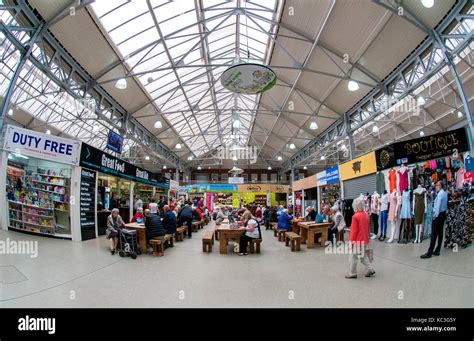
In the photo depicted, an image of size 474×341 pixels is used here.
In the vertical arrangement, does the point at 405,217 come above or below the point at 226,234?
above

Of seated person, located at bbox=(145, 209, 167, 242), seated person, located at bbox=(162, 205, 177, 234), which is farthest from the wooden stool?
seated person, located at bbox=(162, 205, 177, 234)

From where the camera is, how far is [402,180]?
7.28 m

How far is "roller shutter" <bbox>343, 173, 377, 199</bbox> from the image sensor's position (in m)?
9.28

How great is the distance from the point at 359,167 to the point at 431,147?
344cm

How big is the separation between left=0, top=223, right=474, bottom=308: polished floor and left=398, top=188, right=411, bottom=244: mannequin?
4.43 ft

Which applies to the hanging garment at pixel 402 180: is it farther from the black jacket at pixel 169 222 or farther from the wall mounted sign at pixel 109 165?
the wall mounted sign at pixel 109 165

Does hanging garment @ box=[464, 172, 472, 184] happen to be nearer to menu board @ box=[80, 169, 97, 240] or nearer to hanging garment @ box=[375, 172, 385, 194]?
hanging garment @ box=[375, 172, 385, 194]

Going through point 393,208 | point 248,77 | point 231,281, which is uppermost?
point 248,77

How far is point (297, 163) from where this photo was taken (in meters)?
23.3

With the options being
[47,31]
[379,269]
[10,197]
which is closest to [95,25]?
[47,31]

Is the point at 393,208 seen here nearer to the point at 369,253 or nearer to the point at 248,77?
the point at 369,253

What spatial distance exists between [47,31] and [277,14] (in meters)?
6.95

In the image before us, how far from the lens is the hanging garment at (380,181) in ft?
27.5

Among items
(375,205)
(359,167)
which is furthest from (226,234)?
(359,167)
